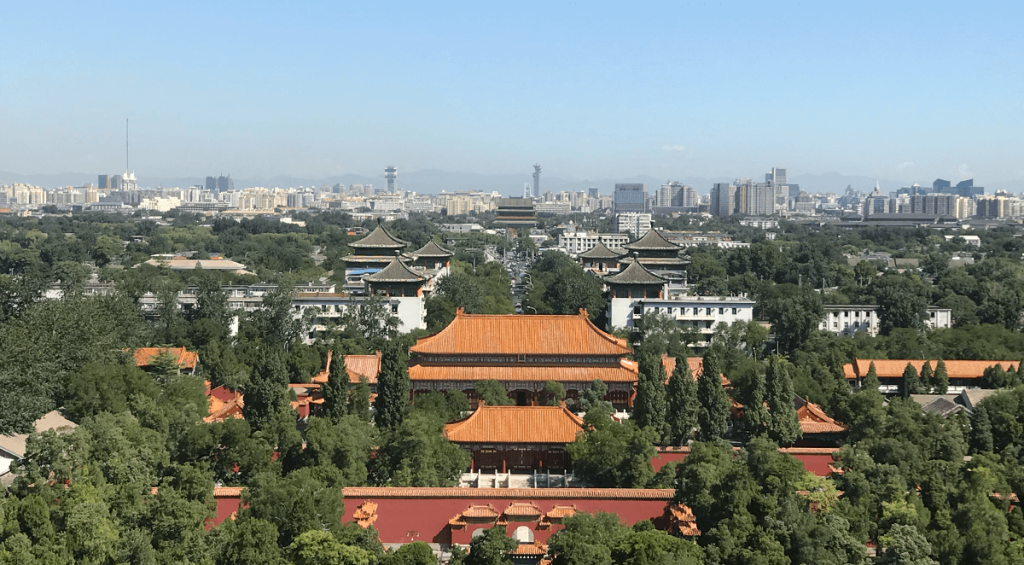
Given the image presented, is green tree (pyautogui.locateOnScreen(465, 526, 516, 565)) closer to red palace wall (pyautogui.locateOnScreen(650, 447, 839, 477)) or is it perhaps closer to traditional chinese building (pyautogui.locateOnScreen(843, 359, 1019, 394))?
red palace wall (pyautogui.locateOnScreen(650, 447, 839, 477))

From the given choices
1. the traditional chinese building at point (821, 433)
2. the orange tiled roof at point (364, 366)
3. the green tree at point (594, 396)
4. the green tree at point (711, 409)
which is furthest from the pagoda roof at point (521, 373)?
the traditional chinese building at point (821, 433)

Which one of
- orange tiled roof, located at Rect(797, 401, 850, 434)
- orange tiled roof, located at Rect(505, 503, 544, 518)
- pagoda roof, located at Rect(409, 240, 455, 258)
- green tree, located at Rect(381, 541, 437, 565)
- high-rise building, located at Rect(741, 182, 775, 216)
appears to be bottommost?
orange tiled roof, located at Rect(505, 503, 544, 518)

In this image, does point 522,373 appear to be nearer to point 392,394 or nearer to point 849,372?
point 392,394

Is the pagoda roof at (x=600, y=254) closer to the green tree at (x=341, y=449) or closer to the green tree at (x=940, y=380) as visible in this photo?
the green tree at (x=940, y=380)

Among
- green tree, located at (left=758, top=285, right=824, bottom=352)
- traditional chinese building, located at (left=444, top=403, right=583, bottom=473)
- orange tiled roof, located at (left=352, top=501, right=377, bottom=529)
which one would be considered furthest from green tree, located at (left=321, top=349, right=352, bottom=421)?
green tree, located at (left=758, top=285, right=824, bottom=352)

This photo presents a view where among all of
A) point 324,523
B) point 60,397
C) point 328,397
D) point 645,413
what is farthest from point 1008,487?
point 60,397

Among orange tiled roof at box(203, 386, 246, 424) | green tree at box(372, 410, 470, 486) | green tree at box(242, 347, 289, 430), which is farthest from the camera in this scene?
orange tiled roof at box(203, 386, 246, 424)

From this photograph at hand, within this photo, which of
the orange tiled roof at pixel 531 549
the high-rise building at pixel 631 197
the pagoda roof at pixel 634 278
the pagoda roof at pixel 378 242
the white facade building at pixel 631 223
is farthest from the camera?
the high-rise building at pixel 631 197
